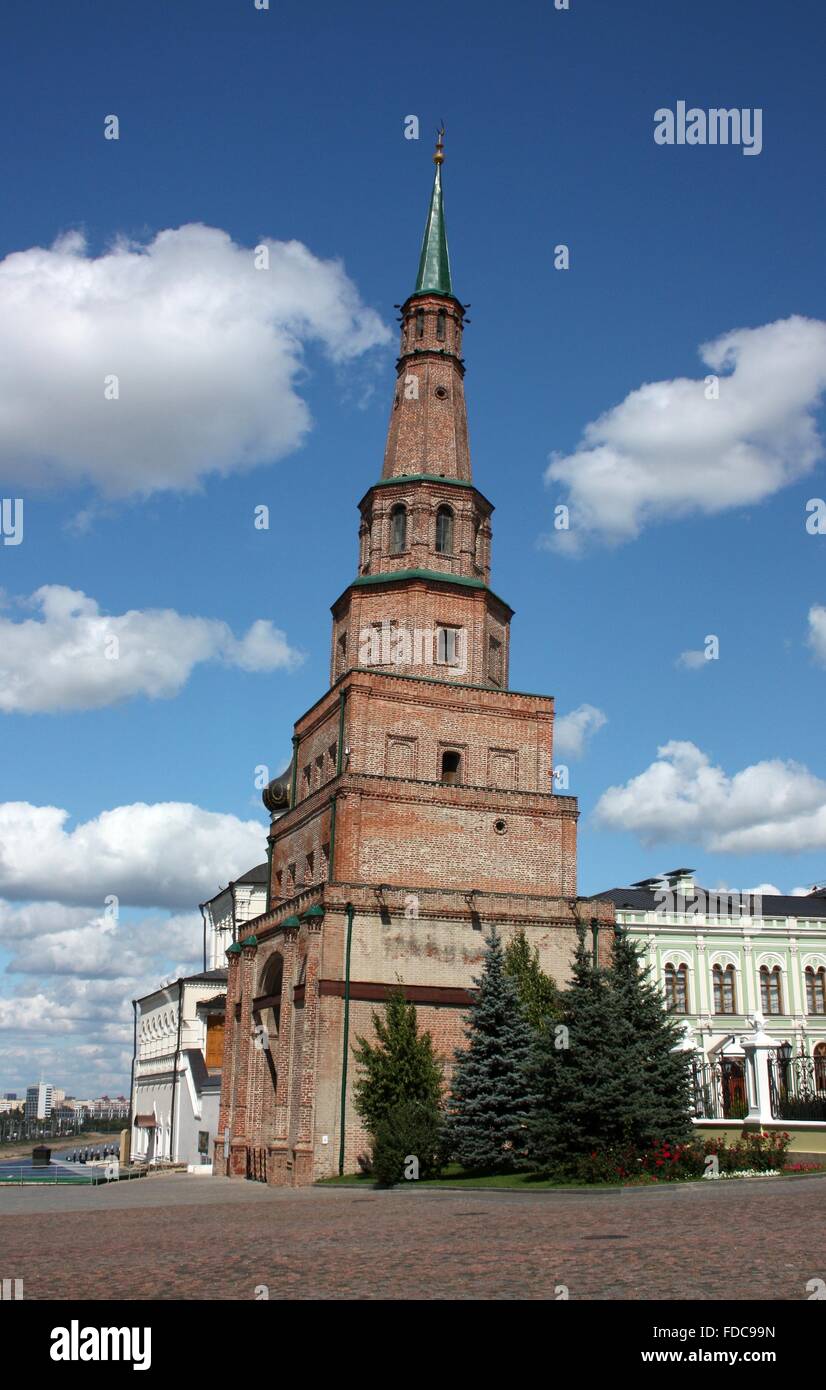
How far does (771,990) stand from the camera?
163 ft

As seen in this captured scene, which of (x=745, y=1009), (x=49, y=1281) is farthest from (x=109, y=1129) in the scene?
(x=49, y=1281)

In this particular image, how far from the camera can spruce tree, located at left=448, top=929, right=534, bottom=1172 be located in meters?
23.9

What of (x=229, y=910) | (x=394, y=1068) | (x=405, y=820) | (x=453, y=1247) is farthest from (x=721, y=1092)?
(x=229, y=910)

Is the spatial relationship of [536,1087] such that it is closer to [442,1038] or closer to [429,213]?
[442,1038]

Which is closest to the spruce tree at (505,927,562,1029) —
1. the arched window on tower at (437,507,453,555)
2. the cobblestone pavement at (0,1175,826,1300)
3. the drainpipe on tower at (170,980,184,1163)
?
the cobblestone pavement at (0,1175,826,1300)

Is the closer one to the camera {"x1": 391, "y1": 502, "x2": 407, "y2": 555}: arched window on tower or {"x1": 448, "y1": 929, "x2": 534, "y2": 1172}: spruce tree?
{"x1": 448, "y1": 929, "x2": 534, "y2": 1172}: spruce tree

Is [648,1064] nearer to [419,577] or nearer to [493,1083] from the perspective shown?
[493,1083]

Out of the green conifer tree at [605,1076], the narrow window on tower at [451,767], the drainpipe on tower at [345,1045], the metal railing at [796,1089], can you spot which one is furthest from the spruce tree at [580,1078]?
the narrow window on tower at [451,767]

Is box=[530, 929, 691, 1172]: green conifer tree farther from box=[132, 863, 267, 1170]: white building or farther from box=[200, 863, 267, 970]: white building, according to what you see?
box=[200, 863, 267, 970]: white building

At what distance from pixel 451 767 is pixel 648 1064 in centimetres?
1378

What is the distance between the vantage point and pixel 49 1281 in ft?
36.2

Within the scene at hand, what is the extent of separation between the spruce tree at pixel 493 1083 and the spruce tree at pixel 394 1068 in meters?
2.69

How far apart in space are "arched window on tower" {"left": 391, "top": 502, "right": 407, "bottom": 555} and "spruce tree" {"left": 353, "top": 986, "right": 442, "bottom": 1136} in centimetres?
1410

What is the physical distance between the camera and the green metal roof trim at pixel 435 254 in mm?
39719
